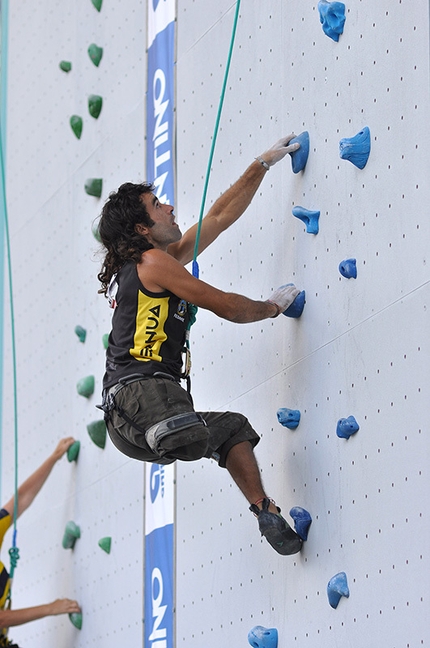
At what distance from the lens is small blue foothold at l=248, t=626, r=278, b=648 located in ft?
10.9

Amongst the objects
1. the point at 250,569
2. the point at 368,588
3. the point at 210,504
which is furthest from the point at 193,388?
the point at 368,588

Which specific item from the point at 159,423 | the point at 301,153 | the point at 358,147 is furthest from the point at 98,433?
the point at 358,147

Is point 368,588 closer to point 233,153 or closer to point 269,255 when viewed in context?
point 269,255

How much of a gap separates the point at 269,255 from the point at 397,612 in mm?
1219

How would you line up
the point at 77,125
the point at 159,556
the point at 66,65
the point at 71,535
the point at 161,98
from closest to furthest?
the point at 159,556
the point at 161,98
the point at 71,535
the point at 77,125
the point at 66,65

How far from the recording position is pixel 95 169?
16.3 ft

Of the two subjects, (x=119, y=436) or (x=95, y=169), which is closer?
(x=119, y=436)

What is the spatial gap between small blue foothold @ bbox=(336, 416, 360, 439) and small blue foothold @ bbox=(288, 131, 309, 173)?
2.58 feet

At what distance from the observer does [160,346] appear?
3273 millimetres

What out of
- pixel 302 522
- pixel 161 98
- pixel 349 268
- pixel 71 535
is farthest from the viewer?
pixel 71 535

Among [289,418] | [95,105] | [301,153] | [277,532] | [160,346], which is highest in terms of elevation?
[95,105]

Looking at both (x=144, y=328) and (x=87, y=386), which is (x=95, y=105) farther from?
(x=144, y=328)

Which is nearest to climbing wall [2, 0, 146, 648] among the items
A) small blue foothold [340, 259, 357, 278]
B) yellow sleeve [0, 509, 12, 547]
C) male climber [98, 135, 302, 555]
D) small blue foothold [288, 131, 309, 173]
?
yellow sleeve [0, 509, 12, 547]

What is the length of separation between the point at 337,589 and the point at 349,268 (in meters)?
0.82
